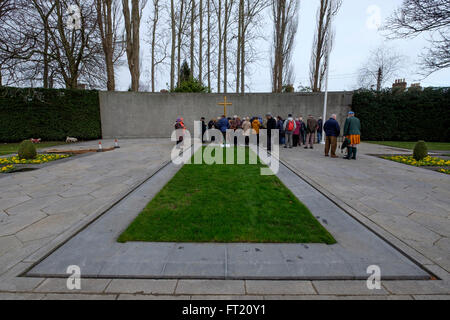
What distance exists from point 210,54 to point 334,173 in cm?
2018

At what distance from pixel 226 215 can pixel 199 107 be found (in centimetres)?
1464

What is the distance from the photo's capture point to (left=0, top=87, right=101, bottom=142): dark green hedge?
14.4 m

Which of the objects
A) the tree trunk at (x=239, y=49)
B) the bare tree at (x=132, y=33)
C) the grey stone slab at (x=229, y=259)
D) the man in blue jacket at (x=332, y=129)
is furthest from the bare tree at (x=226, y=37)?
the grey stone slab at (x=229, y=259)

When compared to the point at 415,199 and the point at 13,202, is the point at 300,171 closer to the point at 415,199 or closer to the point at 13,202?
the point at 415,199

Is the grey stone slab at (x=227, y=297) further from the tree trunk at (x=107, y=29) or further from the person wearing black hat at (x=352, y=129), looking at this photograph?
the tree trunk at (x=107, y=29)

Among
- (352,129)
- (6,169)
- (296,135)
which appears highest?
(352,129)

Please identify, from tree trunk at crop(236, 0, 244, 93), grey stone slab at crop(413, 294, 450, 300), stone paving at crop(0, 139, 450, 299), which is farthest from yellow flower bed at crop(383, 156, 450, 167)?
tree trunk at crop(236, 0, 244, 93)

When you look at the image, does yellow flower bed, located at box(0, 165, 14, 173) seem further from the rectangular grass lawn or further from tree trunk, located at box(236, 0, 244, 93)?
tree trunk, located at box(236, 0, 244, 93)

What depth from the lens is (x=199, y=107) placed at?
17.3 m

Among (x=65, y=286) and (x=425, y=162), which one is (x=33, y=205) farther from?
(x=425, y=162)

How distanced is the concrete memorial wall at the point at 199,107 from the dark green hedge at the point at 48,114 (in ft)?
5.18

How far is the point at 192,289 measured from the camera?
2125 millimetres

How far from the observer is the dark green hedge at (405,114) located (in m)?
15.9

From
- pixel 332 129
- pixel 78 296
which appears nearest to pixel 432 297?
pixel 78 296
